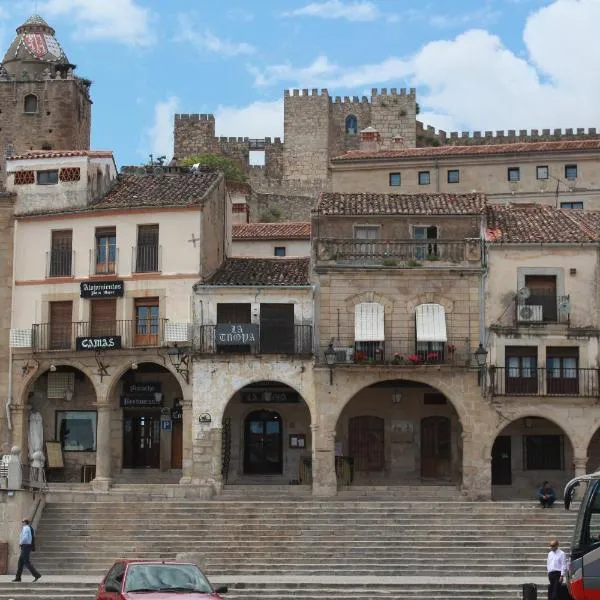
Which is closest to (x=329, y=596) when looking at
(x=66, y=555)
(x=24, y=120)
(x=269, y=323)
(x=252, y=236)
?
(x=66, y=555)

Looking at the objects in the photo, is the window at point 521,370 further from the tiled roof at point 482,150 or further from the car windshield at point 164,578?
the tiled roof at point 482,150

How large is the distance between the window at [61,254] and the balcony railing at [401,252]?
8.68 m

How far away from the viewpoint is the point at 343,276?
45.7m

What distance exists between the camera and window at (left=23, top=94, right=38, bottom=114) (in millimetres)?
83062

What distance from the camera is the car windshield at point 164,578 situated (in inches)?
997

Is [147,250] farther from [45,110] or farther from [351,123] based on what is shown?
[351,123]

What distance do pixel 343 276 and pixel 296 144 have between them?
51061mm

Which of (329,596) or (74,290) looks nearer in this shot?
(329,596)

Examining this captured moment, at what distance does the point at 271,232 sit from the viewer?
61.4 meters

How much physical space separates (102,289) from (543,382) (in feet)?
48.6

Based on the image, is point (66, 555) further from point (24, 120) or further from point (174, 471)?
point (24, 120)

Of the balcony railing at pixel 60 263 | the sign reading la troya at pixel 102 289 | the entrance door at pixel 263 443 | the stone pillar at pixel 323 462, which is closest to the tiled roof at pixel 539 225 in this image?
the stone pillar at pixel 323 462

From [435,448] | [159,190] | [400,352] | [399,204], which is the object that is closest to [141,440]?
[159,190]

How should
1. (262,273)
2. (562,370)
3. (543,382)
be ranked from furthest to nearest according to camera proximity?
1. (262,273)
2. (562,370)
3. (543,382)
